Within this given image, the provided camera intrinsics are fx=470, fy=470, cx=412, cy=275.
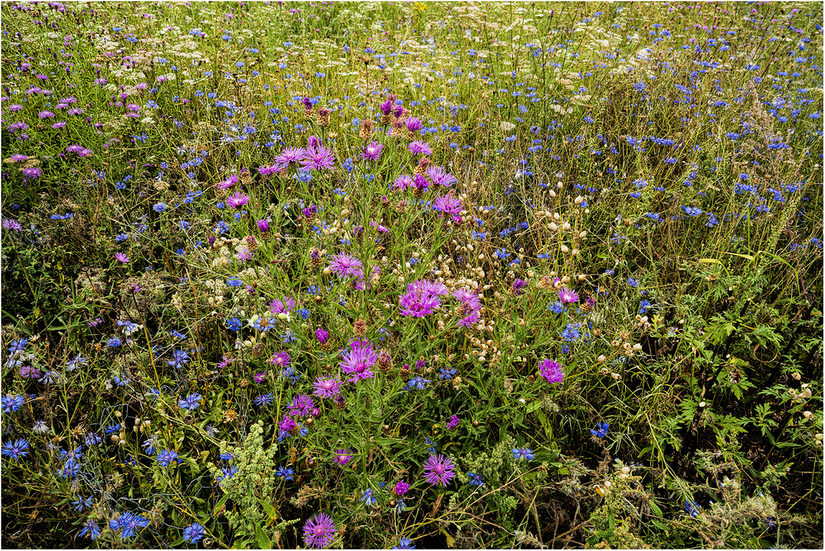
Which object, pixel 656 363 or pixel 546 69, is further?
pixel 546 69


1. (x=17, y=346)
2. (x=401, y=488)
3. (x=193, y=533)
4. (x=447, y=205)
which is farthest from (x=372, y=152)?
(x=17, y=346)

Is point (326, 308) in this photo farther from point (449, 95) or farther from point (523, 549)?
point (449, 95)

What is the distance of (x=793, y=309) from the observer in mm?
2367

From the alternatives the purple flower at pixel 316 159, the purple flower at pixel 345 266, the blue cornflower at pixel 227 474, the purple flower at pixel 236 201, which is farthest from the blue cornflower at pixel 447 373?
the purple flower at pixel 236 201

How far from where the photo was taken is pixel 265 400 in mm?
1872

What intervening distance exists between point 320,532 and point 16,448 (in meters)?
1.11

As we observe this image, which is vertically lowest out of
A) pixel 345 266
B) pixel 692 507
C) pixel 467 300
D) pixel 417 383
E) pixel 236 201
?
pixel 692 507

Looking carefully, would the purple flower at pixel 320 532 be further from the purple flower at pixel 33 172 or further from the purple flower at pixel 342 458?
the purple flower at pixel 33 172

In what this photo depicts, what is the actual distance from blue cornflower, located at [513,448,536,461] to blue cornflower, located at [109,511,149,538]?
124 centimetres

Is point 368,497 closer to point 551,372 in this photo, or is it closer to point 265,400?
point 265,400

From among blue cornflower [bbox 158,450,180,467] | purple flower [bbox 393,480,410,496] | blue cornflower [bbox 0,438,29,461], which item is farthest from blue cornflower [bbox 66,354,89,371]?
purple flower [bbox 393,480,410,496]

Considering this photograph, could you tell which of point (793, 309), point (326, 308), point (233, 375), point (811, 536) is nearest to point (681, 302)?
point (793, 309)

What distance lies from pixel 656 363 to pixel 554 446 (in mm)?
601

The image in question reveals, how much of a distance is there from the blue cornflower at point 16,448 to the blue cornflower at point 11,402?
0.38 feet
